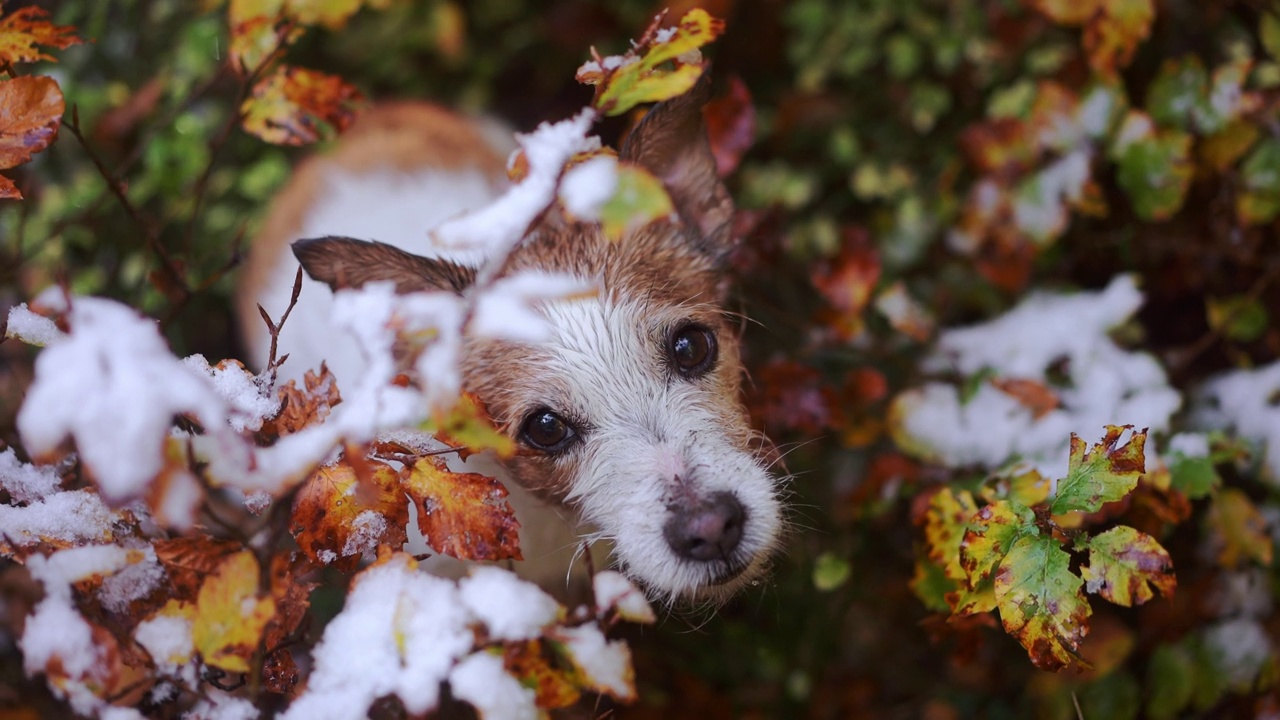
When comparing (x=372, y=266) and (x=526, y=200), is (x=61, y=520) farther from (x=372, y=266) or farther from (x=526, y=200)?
(x=526, y=200)

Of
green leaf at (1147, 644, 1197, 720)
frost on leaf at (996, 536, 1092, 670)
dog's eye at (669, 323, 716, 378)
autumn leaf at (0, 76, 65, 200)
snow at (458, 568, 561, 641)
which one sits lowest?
green leaf at (1147, 644, 1197, 720)

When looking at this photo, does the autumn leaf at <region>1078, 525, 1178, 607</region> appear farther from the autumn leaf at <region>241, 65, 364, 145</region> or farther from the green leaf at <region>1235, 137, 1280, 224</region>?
the autumn leaf at <region>241, 65, 364, 145</region>

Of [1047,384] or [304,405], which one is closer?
[304,405]

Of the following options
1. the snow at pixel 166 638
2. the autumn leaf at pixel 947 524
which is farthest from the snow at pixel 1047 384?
the snow at pixel 166 638

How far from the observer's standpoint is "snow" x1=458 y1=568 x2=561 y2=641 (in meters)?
1.17

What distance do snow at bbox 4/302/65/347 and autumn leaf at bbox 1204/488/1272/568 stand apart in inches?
Answer: 89.2

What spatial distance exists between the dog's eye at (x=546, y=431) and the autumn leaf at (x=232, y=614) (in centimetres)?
72

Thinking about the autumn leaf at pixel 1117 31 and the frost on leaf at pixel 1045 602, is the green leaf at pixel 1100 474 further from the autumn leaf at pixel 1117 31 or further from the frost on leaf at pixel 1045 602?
the autumn leaf at pixel 1117 31

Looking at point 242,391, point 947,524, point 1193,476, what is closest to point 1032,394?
point 1193,476

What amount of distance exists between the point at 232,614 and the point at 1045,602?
117cm

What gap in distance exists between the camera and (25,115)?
1.39 m

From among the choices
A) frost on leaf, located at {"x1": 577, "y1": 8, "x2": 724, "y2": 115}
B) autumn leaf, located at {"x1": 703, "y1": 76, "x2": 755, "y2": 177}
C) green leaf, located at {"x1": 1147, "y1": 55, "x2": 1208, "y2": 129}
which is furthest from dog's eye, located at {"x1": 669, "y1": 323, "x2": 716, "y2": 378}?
green leaf, located at {"x1": 1147, "y1": 55, "x2": 1208, "y2": 129}

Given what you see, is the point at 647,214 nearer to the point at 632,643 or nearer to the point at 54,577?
the point at 54,577

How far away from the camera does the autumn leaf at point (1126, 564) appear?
1.32 metres
